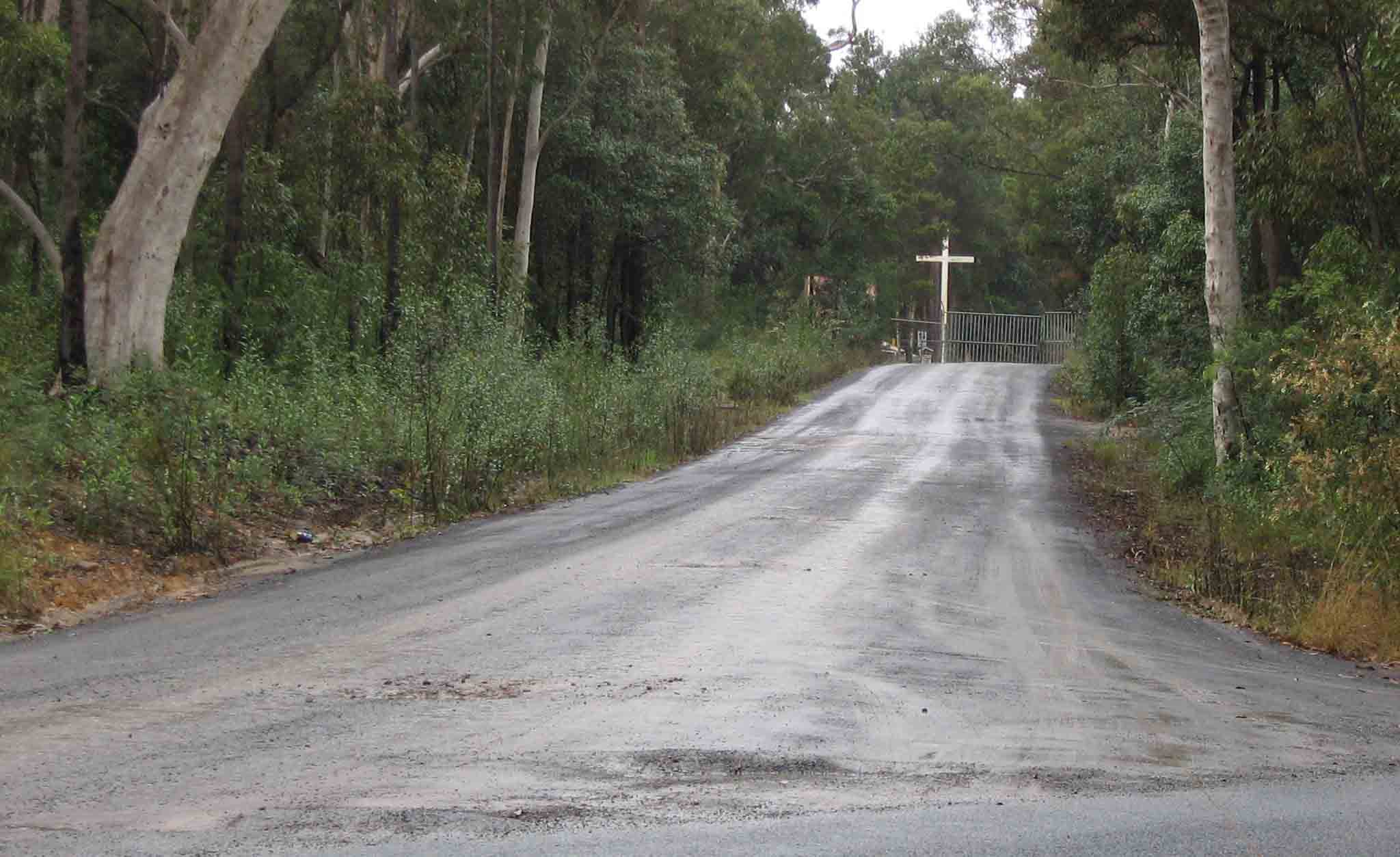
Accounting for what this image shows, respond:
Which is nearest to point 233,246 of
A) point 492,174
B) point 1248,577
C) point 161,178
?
point 161,178

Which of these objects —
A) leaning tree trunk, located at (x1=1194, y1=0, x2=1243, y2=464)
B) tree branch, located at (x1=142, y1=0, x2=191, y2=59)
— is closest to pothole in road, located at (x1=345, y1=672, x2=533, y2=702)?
tree branch, located at (x1=142, y1=0, x2=191, y2=59)

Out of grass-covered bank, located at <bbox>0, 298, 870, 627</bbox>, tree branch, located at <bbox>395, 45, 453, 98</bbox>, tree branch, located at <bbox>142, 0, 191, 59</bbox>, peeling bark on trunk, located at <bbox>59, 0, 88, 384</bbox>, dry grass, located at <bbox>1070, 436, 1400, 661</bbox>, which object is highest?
tree branch, located at <bbox>395, 45, 453, 98</bbox>

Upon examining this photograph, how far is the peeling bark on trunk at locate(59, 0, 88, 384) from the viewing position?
16.9 m

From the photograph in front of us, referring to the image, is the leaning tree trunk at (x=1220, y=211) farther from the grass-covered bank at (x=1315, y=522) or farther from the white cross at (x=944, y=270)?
the white cross at (x=944, y=270)

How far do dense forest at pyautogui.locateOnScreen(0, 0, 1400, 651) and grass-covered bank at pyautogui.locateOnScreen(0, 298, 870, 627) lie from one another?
0.06 m

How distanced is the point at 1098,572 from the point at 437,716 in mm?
8380

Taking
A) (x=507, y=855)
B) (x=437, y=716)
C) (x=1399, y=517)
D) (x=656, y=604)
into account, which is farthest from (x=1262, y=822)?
(x=1399, y=517)

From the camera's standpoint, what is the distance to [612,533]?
49.7 feet

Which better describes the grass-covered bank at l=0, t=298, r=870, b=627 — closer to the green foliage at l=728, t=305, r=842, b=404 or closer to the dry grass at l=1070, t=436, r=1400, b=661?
the dry grass at l=1070, t=436, r=1400, b=661

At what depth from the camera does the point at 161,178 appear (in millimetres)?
17406

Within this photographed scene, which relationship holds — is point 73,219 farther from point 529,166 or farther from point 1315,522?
point 529,166

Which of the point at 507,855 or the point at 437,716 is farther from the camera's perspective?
the point at 437,716

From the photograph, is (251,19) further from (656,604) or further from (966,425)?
(966,425)

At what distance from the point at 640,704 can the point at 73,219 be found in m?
12.4
